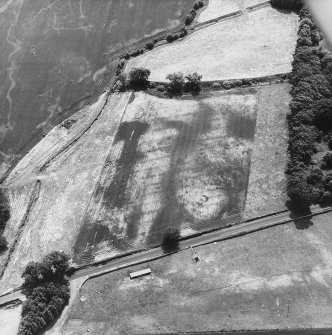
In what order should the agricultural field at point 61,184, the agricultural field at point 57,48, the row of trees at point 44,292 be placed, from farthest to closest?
the agricultural field at point 57,48, the agricultural field at point 61,184, the row of trees at point 44,292

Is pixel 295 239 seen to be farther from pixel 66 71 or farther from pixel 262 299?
pixel 66 71

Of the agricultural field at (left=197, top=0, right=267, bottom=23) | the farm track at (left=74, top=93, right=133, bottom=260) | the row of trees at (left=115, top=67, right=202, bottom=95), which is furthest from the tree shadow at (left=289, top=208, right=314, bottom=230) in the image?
the agricultural field at (left=197, top=0, right=267, bottom=23)

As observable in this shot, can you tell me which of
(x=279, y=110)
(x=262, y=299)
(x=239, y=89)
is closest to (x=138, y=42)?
(x=239, y=89)

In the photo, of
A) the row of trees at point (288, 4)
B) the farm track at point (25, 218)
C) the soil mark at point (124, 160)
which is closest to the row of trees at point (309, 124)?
the row of trees at point (288, 4)

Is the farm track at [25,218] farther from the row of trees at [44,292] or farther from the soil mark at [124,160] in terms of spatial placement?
the soil mark at [124,160]

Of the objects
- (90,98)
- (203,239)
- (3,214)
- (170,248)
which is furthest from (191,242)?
(90,98)

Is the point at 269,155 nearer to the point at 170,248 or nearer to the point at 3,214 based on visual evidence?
the point at 170,248
